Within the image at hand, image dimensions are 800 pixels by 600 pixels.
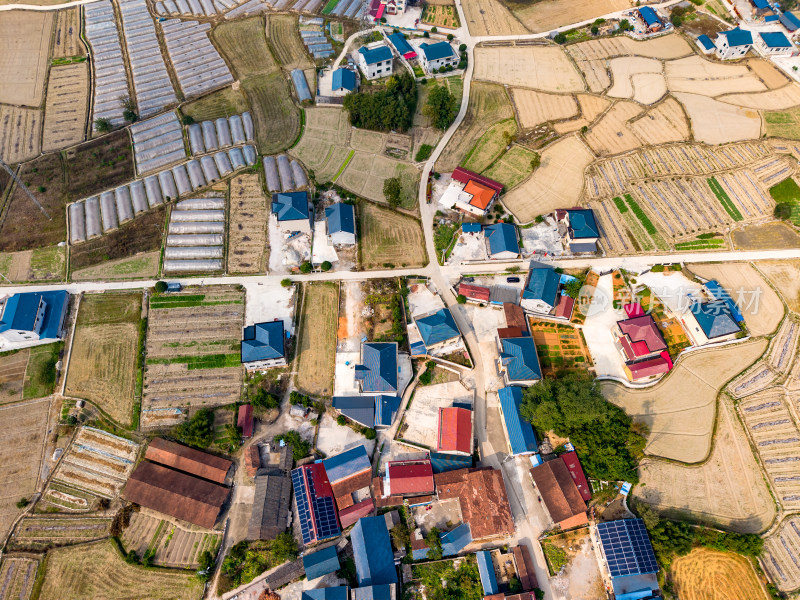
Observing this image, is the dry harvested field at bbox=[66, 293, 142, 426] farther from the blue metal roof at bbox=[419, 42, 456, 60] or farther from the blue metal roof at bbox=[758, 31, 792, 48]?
the blue metal roof at bbox=[758, 31, 792, 48]

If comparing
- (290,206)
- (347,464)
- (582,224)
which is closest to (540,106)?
(582,224)

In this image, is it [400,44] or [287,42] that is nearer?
[400,44]

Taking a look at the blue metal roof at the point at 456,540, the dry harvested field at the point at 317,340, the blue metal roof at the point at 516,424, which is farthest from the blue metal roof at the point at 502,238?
the blue metal roof at the point at 456,540

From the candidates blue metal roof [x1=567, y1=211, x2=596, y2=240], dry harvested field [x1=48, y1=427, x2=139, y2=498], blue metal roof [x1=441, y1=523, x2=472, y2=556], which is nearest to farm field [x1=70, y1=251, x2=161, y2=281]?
dry harvested field [x1=48, y1=427, x2=139, y2=498]

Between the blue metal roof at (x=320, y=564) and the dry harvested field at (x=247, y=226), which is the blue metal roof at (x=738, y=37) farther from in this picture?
the blue metal roof at (x=320, y=564)

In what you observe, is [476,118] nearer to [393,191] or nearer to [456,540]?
[393,191]

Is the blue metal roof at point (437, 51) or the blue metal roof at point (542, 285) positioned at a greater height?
the blue metal roof at point (437, 51)
